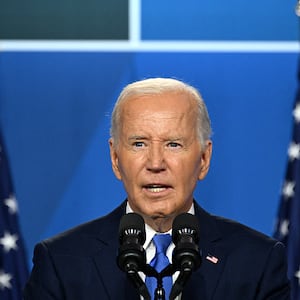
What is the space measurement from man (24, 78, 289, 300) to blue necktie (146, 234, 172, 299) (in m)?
0.03

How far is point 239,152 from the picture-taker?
445 cm

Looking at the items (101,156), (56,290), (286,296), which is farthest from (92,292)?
(101,156)

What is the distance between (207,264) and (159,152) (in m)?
0.42

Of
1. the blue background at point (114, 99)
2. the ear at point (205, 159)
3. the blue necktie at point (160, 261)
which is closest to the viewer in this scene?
the blue necktie at point (160, 261)

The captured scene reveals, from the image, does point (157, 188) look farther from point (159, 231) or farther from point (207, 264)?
point (207, 264)

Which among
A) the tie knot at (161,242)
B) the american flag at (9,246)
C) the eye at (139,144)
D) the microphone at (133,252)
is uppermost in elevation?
the eye at (139,144)

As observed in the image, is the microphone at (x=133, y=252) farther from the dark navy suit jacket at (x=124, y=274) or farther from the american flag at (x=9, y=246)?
the american flag at (x=9, y=246)

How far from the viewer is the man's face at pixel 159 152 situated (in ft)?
8.18

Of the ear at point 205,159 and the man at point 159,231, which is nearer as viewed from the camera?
the man at point 159,231

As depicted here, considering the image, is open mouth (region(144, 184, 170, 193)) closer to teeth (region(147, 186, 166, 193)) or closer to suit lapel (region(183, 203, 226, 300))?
teeth (region(147, 186, 166, 193))

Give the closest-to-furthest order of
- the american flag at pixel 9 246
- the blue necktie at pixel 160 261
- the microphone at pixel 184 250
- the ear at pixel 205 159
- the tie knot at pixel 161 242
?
1. the microphone at pixel 184 250
2. the blue necktie at pixel 160 261
3. the tie knot at pixel 161 242
4. the ear at pixel 205 159
5. the american flag at pixel 9 246

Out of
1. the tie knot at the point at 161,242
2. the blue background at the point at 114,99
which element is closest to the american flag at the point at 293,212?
the blue background at the point at 114,99

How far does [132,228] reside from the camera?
6.59ft

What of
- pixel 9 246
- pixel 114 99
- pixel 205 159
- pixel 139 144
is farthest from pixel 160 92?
pixel 114 99
